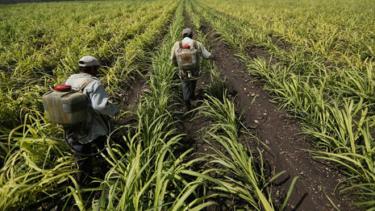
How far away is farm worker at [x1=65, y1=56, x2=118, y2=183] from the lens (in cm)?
244

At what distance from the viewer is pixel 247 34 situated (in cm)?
841

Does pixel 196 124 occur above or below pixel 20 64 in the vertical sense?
below

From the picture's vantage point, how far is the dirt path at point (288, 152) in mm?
2377

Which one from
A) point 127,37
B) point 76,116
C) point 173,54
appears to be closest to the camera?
point 76,116

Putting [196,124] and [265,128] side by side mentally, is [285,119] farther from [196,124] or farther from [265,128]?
[196,124]

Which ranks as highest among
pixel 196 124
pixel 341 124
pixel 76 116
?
pixel 76 116

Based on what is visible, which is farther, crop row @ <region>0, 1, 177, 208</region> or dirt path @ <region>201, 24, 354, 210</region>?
dirt path @ <region>201, 24, 354, 210</region>

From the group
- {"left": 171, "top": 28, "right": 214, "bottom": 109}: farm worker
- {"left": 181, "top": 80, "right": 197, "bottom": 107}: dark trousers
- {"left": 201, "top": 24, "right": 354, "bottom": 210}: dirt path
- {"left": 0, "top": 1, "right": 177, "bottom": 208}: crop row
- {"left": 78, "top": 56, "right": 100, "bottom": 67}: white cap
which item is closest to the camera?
{"left": 0, "top": 1, "right": 177, "bottom": 208}: crop row

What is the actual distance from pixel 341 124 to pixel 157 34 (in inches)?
354

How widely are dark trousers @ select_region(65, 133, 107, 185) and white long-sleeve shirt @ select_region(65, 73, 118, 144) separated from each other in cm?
9

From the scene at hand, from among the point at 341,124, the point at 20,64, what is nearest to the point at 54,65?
the point at 20,64

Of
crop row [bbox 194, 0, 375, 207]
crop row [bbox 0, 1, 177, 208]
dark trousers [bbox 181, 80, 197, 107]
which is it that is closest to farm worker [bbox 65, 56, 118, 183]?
crop row [bbox 0, 1, 177, 208]

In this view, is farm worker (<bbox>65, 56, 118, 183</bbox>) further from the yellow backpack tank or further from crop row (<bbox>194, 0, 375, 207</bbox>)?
crop row (<bbox>194, 0, 375, 207</bbox>)

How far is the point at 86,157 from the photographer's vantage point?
257 centimetres
